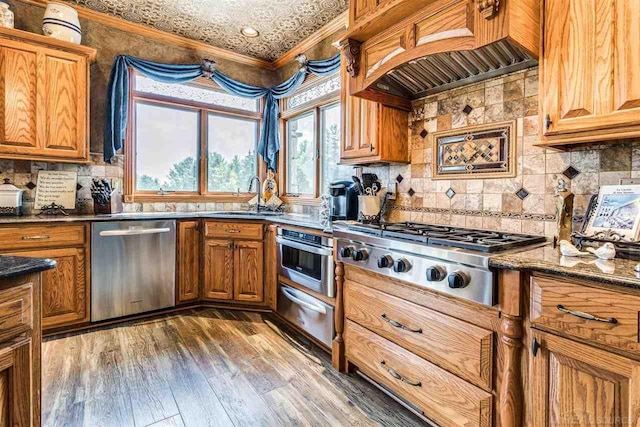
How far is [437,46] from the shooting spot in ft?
5.58

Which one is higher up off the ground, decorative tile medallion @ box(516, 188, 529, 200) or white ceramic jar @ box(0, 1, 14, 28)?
white ceramic jar @ box(0, 1, 14, 28)

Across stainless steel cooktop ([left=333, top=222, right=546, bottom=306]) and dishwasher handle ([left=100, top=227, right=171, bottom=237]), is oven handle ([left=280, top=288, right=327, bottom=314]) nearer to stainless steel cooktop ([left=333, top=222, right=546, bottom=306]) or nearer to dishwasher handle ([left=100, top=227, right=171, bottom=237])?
stainless steel cooktop ([left=333, top=222, right=546, bottom=306])

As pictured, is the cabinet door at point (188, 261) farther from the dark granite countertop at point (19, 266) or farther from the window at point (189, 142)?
the dark granite countertop at point (19, 266)

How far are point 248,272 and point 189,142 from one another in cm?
179

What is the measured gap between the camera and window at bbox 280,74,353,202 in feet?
11.2

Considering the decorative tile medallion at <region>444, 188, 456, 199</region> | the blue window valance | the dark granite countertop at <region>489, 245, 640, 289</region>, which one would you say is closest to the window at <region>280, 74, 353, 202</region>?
the blue window valance

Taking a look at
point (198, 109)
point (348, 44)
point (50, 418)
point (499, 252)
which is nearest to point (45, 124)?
point (198, 109)

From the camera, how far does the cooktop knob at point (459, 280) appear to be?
137 cm

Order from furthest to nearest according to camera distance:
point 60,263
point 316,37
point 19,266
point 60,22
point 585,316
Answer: point 316,37 < point 60,22 < point 60,263 < point 585,316 < point 19,266

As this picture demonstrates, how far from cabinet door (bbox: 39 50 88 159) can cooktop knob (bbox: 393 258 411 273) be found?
3013 millimetres

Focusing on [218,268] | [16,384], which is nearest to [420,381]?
[16,384]

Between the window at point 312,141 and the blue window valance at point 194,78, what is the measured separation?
133mm

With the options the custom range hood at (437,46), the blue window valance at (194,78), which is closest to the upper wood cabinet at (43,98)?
the blue window valance at (194,78)

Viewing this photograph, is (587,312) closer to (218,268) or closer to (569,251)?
(569,251)
